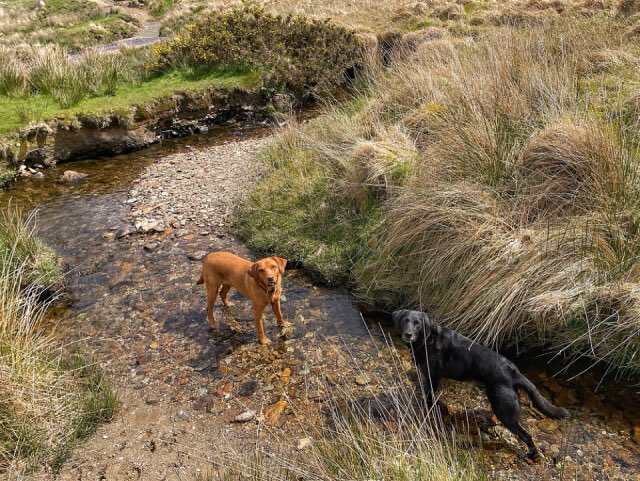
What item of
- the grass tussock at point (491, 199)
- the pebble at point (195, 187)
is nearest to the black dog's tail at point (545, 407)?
the grass tussock at point (491, 199)

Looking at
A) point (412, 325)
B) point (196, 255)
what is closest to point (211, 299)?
point (196, 255)

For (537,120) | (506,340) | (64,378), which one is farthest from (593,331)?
(64,378)

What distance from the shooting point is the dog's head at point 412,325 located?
351 centimetres

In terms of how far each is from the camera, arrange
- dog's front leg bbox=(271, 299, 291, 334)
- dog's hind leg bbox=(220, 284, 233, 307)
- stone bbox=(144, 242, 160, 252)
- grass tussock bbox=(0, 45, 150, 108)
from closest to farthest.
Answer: dog's front leg bbox=(271, 299, 291, 334) < dog's hind leg bbox=(220, 284, 233, 307) < stone bbox=(144, 242, 160, 252) < grass tussock bbox=(0, 45, 150, 108)

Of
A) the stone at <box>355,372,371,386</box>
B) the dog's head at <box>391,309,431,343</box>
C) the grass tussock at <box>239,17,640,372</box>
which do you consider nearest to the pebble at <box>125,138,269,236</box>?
the grass tussock at <box>239,17,640,372</box>

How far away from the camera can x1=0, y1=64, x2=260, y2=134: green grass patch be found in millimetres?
9836

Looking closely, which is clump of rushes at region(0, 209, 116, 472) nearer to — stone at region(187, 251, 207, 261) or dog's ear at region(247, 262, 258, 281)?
dog's ear at region(247, 262, 258, 281)

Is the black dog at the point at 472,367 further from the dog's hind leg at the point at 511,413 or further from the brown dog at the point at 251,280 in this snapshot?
the brown dog at the point at 251,280

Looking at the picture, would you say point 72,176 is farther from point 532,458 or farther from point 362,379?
point 532,458

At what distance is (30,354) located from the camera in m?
3.85

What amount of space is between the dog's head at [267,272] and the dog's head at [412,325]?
1222mm

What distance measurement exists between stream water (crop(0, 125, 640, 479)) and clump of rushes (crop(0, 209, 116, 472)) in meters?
0.36

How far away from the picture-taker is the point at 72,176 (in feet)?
30.4

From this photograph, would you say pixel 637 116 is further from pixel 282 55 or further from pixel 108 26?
pixel 108 26
